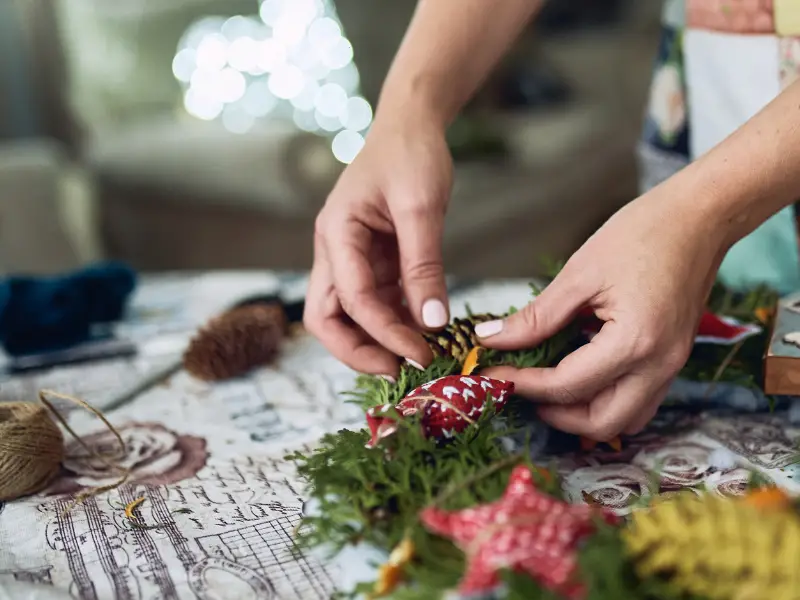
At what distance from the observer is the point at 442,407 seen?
21.0 inches

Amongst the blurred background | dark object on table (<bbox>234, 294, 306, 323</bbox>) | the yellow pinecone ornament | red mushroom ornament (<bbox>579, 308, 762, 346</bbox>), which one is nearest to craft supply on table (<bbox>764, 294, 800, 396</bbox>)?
red mushroom ornament (<bbox>579, 308, 762, 346</bbox>)

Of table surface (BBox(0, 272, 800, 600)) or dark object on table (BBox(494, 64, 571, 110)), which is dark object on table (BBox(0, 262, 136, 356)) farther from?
dark object on table (BBox(494, 64, 571, 110))

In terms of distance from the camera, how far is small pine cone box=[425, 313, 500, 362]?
2.09 ft

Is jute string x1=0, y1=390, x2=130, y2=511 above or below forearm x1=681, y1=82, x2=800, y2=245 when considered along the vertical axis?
below

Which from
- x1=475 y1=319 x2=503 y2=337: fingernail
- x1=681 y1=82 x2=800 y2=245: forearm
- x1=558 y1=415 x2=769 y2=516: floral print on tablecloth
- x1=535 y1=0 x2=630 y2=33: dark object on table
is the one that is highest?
x1=535 y1=0 x2=630 y2=33: dark object on table

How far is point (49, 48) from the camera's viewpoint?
243 centimetres

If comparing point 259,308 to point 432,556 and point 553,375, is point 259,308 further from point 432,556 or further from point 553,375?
point 432,556

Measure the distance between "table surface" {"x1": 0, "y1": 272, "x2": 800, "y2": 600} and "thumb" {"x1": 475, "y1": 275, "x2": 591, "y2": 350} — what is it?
9 centimetres

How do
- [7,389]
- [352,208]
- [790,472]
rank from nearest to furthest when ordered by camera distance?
[790,472] < [352,208] < [7,389]

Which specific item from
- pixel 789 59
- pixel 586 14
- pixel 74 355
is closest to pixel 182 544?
pixel 74 355

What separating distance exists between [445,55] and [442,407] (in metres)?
0.38

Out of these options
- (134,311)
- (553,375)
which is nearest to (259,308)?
→ (134,311)

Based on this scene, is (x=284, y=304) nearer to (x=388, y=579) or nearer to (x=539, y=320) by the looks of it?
(x=539, y=320)

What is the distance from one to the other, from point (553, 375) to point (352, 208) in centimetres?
22
